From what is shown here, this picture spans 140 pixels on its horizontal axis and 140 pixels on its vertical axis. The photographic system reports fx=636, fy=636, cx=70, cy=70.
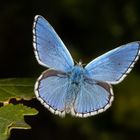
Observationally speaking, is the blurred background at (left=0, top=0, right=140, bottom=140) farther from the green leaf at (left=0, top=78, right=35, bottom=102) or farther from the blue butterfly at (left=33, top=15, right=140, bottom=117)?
the blue butterfly at (left=33, top=15, right=140, bottom=117)

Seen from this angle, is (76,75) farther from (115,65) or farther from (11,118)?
(11,118)

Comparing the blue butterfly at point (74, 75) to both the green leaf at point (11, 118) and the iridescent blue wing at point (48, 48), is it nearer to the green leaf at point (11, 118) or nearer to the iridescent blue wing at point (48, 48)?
the iridescent blue wing at point (48, 48)

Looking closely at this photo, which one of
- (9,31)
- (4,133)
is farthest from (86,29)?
(4,133)

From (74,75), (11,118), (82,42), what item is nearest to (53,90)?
(74,75)

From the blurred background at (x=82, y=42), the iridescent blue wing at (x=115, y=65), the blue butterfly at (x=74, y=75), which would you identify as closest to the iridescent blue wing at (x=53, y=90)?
the blue butterfly at (x=74, y=75)

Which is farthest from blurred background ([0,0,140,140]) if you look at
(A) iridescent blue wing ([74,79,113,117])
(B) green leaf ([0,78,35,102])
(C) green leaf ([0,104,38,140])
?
(A) iridescent blue wing ([74,79,113,117])

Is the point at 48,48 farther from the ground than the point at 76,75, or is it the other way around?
the point at 48,48
